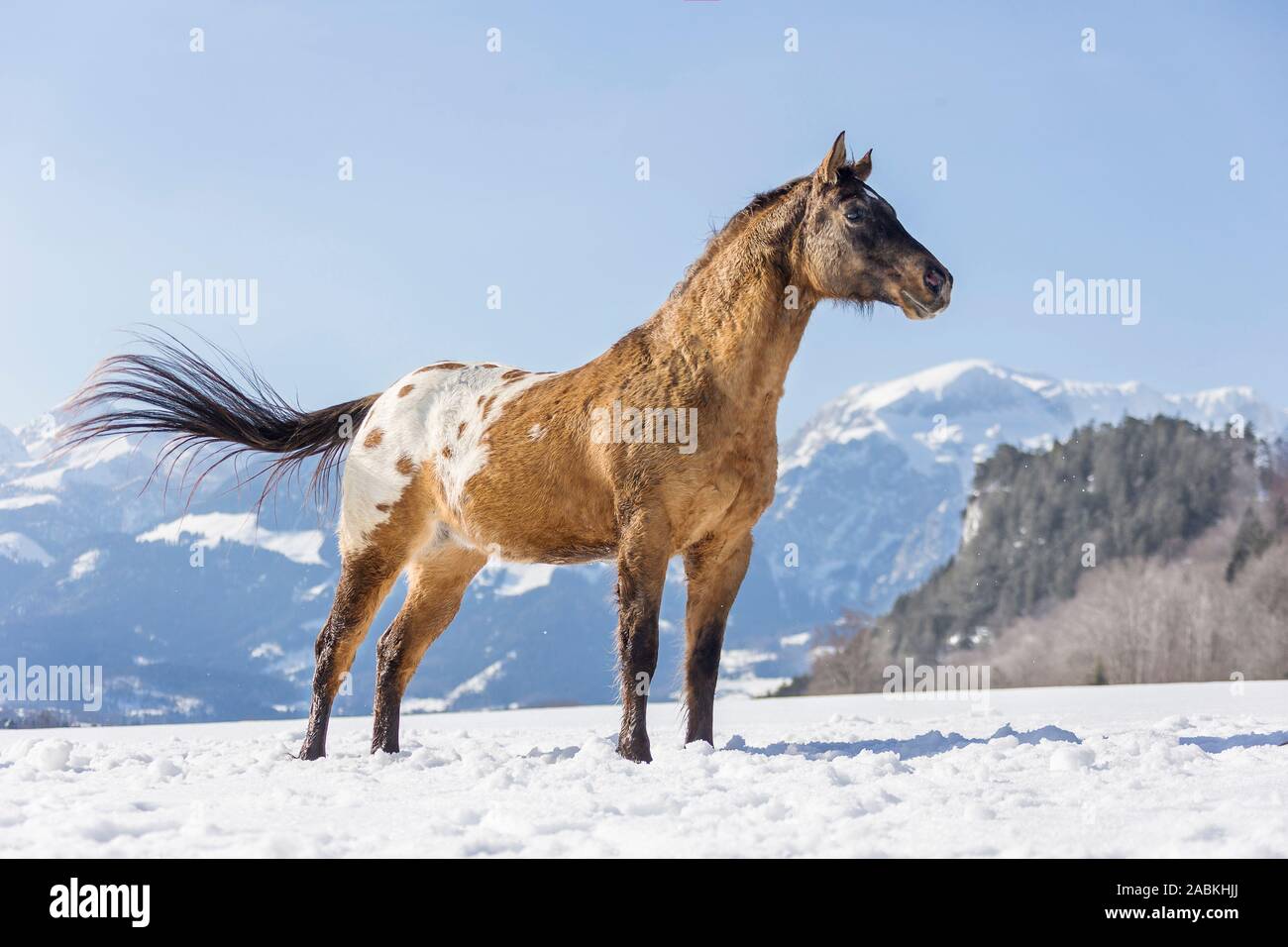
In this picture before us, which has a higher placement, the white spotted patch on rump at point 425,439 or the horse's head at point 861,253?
the horse's head at point 861,253

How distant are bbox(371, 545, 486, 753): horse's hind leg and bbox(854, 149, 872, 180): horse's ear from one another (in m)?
3.29

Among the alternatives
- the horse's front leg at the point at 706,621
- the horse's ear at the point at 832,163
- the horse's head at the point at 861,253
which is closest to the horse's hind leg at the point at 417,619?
the horse's front leg at the point at 706,621

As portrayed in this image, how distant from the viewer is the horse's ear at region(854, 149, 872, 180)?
6824 mm

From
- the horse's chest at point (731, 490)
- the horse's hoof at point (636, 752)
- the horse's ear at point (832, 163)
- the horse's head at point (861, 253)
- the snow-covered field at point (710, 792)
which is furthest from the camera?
the horse's ear at point (832, 163)

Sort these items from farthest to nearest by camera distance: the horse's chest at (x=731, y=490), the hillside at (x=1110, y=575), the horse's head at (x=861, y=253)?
the hillside at (x=1110, y=575), the horse's head at (x=861, y=253), the horse's chest at (x=731, y=490)

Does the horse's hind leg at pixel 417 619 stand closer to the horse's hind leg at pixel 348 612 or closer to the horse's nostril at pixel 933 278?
the horse's hind leg at pixel 348 612

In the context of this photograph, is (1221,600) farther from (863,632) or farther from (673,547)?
(673,547)

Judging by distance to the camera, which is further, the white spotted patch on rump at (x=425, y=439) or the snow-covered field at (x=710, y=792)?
the white spotted patch on rump at (x=425, y=439)

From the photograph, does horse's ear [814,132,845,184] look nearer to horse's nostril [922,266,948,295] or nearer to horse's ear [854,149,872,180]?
horse's ear [854,149,872,180]

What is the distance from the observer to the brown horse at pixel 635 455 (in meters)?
6.34

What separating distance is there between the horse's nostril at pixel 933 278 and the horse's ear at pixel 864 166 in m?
0.77

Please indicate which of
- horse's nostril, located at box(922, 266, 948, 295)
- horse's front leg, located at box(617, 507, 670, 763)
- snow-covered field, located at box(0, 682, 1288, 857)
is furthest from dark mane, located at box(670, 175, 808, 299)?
snow-covered field, located at box(0, 682, 1288, 857)

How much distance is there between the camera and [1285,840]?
12.2 feet
